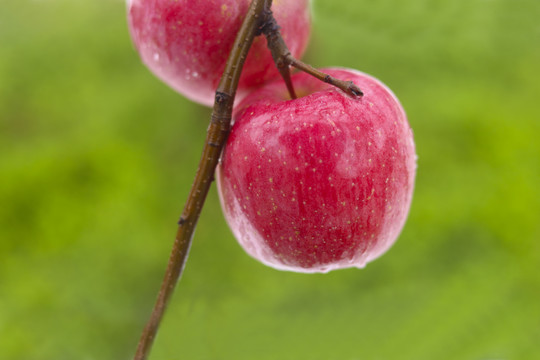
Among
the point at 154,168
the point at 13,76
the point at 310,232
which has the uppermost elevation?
the point at 13,76

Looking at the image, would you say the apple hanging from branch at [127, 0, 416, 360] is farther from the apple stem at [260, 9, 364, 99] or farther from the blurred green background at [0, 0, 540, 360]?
the blurred green background at [0, 0, 540, 360]

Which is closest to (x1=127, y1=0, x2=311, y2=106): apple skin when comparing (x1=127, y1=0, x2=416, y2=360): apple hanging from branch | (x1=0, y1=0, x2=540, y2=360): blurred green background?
(x1=127, y1=0, x2=416, y2=360): apple hanging from branch

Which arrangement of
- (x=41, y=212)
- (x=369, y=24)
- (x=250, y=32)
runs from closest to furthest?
(x=250, y=32) → (x=369, y=24) → (x=41, y=212)

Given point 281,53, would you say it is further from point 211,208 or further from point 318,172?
point 211,208

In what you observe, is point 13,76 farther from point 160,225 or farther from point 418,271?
point 418,271

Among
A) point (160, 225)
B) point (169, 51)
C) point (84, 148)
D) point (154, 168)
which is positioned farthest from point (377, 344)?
point (169, 51)

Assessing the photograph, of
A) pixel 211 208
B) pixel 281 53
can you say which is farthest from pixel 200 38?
pixel 211 208
